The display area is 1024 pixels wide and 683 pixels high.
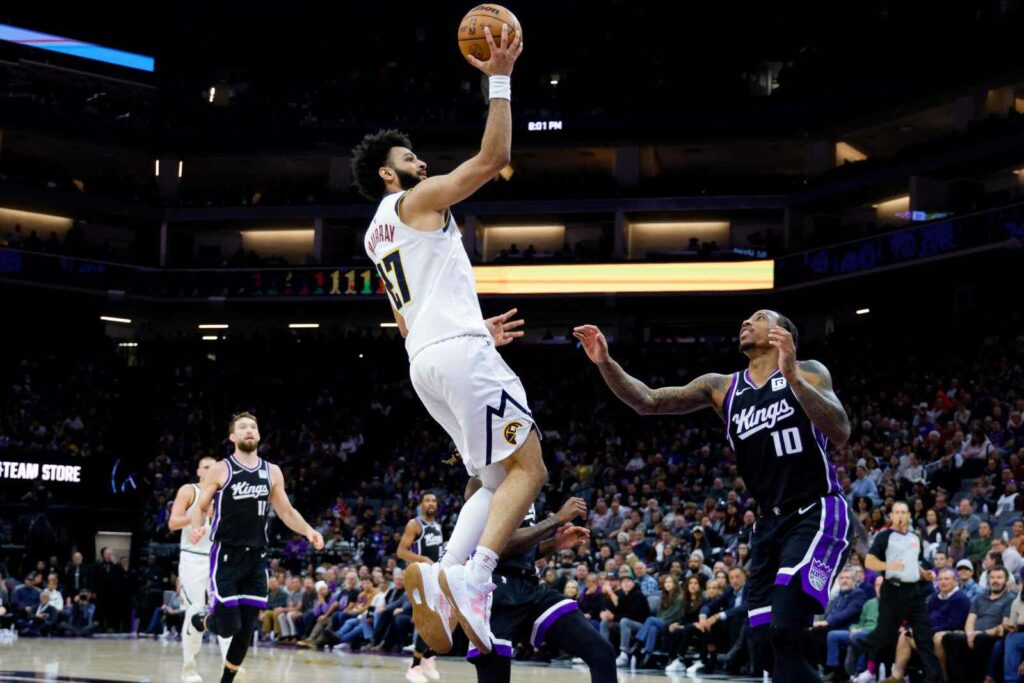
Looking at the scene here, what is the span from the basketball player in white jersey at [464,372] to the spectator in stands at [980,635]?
9.61m

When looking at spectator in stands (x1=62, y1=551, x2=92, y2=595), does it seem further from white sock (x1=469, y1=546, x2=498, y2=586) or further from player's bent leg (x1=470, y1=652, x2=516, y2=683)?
white sock (x1=469, y1=546, x2=498, y2=586)

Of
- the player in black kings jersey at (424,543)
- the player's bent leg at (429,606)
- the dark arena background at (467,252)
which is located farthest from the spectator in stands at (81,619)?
the player's bent leg at (429,606)

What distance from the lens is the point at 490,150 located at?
19.0 feet

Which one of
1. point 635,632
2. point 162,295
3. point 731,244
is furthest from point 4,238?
point 635,632

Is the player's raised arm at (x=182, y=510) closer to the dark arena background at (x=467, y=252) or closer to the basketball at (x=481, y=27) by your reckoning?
the basketball at (x=481, y=27)

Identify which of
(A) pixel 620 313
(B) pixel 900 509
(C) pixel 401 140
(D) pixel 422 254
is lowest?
(B) pixel 900 509

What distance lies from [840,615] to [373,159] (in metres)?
11.1

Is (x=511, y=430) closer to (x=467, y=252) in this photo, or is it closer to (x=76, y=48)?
(x=467, y=252)

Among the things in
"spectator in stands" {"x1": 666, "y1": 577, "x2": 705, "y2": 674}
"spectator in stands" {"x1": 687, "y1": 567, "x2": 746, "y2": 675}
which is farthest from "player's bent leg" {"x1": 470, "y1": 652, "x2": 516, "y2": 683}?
"spectator in stands" {"x1": 666, "y1": 577, "x2": 705, "y2": 674}

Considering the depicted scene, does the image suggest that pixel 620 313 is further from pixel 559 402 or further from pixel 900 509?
pixel 900 509

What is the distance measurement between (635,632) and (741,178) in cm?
2218

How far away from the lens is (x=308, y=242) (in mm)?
43969

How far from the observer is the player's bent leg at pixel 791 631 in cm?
620

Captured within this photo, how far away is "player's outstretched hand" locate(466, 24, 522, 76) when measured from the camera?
5.88 m
